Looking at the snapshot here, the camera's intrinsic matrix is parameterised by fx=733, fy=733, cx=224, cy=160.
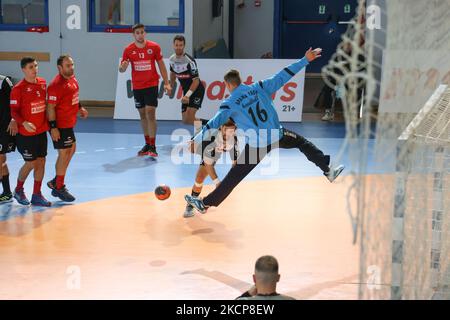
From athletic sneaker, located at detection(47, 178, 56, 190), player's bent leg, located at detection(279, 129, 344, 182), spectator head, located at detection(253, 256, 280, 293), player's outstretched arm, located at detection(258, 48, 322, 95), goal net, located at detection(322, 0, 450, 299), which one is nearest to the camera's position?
goal net, located at detection(322, 0, 450, 299)

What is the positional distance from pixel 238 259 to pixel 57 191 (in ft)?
10.9

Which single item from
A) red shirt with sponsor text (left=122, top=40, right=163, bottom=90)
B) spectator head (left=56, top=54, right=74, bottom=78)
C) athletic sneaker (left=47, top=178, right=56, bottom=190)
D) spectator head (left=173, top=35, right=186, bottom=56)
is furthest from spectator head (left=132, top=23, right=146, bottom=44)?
athletic sneaker (left=47, top=178, right=56, bottom=190)

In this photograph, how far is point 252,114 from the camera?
27.2ft

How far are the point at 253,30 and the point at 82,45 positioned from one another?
7162mm

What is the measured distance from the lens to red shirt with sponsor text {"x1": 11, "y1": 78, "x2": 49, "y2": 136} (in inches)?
360

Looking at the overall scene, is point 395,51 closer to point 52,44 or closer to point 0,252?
point 0,252

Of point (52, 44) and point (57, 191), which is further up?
point (52, 44)

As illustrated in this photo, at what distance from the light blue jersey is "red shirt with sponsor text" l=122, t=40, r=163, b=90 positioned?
4954 mm

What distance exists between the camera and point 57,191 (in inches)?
389

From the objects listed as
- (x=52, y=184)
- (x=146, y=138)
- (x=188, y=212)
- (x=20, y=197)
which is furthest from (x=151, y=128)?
(x=188, y=212)

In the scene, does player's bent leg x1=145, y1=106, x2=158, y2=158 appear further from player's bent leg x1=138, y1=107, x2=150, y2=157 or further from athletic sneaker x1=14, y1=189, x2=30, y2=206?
athletic sneaker x1=14, y1=189, x2=30, y2=206

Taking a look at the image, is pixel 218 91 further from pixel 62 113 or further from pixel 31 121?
pixel 31 121

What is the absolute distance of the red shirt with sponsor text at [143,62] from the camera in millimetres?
13047
